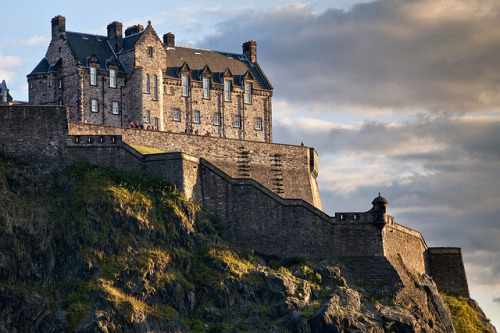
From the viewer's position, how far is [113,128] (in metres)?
90.8

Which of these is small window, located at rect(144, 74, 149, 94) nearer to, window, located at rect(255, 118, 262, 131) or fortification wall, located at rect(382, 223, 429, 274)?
window, located at rect(255, 118, 262, 131)

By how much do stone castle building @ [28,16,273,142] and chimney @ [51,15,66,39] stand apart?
9cm

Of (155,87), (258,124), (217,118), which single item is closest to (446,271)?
(258,124)

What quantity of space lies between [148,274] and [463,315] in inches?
1266

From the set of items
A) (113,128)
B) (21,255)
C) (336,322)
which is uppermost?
(113,128)

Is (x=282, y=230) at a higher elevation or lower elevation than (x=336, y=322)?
higher

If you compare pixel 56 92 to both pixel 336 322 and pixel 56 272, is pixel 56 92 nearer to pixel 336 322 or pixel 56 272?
A: pixel 56 272

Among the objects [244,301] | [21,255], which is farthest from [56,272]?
[244,301]

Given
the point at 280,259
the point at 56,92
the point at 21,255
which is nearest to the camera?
the point at 21,255

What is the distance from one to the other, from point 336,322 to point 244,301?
6.87 m

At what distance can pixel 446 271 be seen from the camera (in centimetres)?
10225

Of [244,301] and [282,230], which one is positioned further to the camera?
[282,230]

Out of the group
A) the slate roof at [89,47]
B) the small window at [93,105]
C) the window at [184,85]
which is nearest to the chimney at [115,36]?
the slate roof at [89,47]

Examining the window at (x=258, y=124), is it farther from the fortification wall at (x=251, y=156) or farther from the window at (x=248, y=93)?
the fortification wall at (x=251, y=156)
